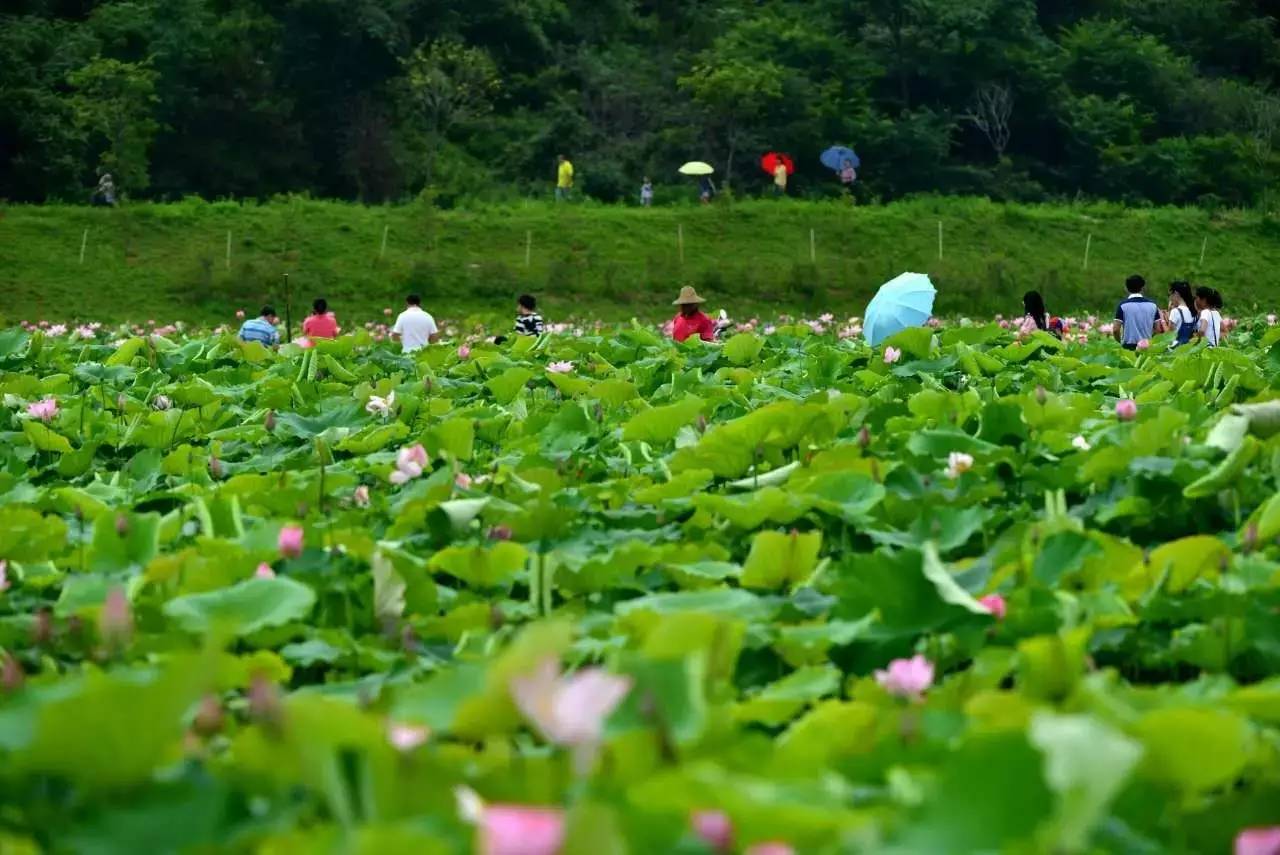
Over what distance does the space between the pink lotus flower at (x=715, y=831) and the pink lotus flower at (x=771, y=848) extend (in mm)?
15

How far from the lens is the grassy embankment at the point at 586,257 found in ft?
70.7

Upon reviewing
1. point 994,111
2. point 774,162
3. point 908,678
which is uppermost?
point 994,111

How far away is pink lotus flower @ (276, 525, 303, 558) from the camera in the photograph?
2.06 m

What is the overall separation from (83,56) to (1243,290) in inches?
709

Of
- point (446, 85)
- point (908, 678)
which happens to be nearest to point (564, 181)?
point (446, 85)

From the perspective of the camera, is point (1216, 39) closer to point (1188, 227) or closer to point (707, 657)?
point (1188, 227)

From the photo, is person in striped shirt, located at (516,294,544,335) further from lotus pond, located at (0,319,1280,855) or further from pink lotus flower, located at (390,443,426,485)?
pink lotus flower, located at (390,443,426,485)

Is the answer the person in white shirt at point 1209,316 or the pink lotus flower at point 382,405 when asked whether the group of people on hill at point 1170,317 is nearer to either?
the person in white shirt at point 1209,316

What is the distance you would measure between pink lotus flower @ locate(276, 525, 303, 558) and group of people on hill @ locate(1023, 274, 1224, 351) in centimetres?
657

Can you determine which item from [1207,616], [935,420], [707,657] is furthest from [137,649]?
[935,420]

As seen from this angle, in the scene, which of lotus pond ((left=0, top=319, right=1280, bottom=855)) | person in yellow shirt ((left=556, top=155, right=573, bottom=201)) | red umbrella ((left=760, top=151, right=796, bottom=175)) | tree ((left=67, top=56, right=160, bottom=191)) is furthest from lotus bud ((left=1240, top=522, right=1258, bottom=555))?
red umbrella ((left=760, top=151, right=796, bottom=175))

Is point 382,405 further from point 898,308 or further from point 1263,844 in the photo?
point 898,308

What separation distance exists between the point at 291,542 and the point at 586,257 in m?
22.0

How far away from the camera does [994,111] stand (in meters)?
33.2
